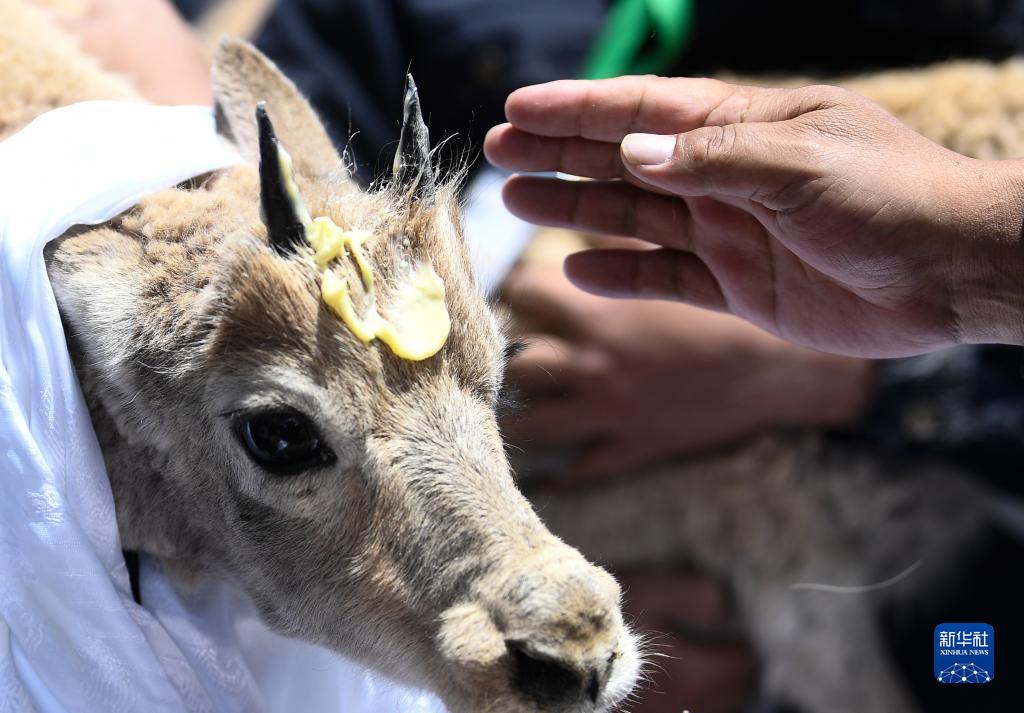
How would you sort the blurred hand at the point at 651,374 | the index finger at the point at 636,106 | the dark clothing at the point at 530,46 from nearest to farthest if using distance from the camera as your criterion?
the index finger at the point at 636,106 < the blurred hand at the point at 651,374 < the dark clothing at the point at 530,46

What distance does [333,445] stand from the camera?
6.56 ft

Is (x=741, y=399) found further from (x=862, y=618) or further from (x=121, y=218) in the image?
(x=121, y=218)

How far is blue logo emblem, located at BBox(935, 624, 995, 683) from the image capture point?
286 centimetres

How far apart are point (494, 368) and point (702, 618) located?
2349 millimetres

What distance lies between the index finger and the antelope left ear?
→ 0.38 meters

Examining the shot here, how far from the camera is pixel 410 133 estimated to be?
7.41 feet

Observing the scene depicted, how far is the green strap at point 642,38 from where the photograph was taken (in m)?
3.98

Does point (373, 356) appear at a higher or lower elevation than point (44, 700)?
higher

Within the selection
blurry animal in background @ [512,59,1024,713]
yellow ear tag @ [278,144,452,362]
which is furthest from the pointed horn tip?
blurry animal in background @ [512,59,1024,713]

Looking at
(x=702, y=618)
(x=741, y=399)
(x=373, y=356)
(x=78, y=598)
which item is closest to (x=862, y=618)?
(x=702, y=618)

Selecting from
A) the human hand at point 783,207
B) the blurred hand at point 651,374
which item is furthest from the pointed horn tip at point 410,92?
the blurred hand at point 651,374

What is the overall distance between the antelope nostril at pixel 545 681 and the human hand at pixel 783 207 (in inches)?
40.1

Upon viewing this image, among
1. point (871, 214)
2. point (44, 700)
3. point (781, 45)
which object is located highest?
point (871, 214)

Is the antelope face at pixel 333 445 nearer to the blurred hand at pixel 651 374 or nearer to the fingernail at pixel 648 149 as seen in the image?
the fingernail at pixel 648 149
